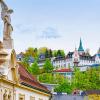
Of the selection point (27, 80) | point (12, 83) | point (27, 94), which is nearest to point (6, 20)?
point (12, 83)

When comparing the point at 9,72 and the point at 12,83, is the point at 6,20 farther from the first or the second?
the point at 12,83

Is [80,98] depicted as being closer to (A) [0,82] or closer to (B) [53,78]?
(A) [0,82]

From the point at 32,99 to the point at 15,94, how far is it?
469 centimetres

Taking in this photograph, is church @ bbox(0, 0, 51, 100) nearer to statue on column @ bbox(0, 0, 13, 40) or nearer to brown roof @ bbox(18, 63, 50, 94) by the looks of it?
statue on column @ bbox(0, 0, 13, 40)

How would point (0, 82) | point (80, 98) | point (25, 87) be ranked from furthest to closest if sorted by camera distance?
point (80, 98), point (25, 87), point (0, 82)

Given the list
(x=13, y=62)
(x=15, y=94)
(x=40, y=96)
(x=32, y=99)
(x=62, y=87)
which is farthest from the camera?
(x=62, y=87)

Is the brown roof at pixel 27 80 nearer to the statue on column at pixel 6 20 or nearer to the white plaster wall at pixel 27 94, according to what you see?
the white plaster wall at pixel 27 94

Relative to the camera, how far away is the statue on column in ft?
72.1

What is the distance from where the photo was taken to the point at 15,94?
2600 cm

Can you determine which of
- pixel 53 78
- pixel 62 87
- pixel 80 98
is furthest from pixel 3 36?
pixel 53 78

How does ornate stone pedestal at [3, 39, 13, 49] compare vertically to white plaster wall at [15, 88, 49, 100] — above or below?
above

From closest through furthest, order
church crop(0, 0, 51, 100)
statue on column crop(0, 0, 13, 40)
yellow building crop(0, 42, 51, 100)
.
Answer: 1. statue on column crop(0, 0, 13, 40)
2. church crop(0, 0, 51, 100)
3. yellow building crop(0, 42, 51, 100)

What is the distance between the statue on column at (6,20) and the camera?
22.0 m

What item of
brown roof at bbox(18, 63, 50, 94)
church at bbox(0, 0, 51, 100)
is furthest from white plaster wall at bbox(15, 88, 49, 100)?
brown roof at bbox(18, 63, 50, 94)
